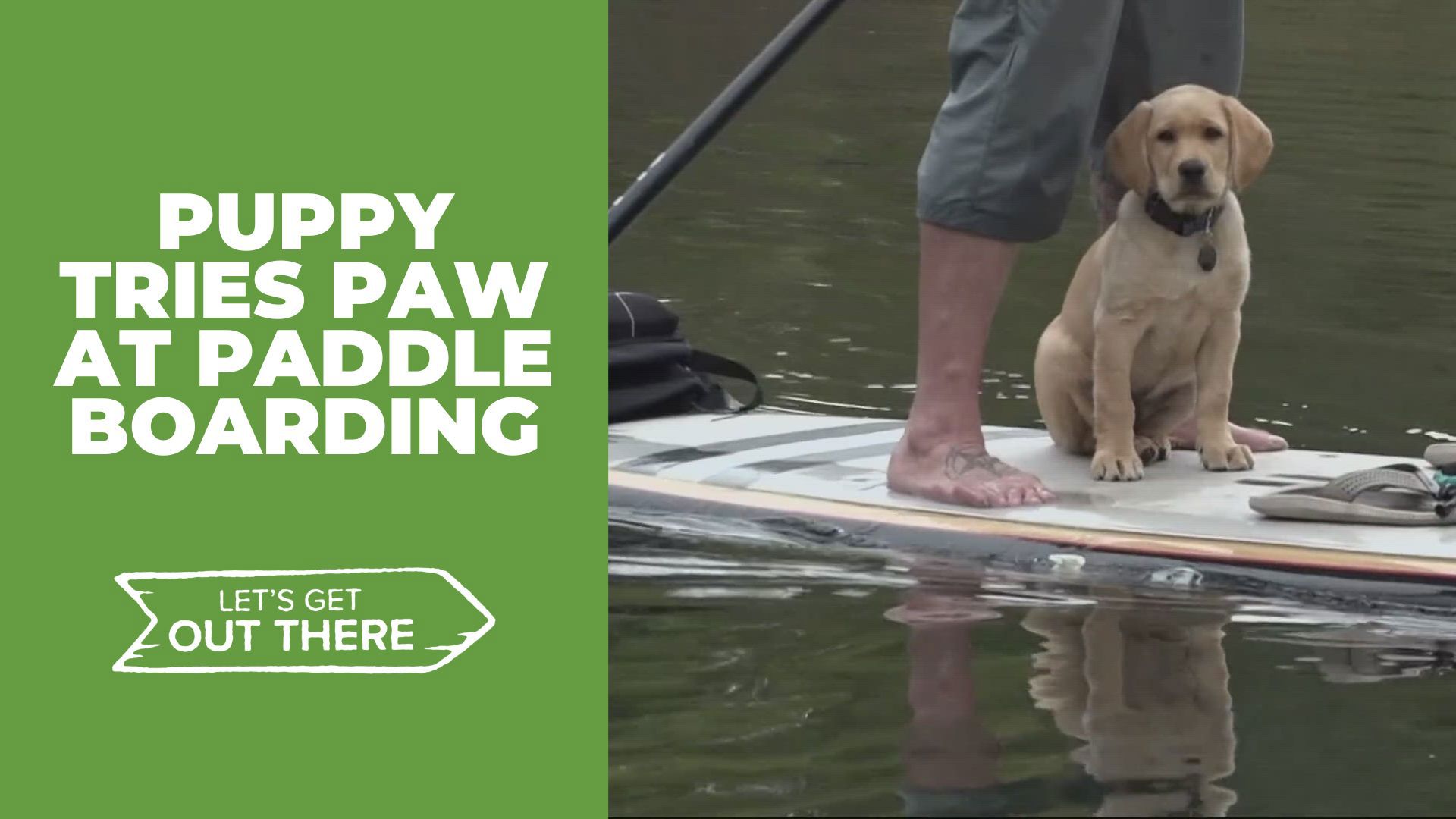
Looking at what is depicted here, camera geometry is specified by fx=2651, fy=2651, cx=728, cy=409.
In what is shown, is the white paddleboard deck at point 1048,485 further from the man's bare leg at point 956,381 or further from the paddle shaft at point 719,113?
the paddle shaft at point 719,113

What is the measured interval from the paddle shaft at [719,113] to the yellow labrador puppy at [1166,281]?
64cm

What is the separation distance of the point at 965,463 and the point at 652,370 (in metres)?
0.90

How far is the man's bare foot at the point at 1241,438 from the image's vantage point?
452 cm

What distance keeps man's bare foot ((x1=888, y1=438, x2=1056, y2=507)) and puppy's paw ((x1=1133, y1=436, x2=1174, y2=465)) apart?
239 millimetres

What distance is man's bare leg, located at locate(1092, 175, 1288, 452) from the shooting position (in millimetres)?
4477

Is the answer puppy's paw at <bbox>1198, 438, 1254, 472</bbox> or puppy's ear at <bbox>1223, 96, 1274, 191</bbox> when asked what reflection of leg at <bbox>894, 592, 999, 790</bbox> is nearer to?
puppy's paw at <bbox>1198, 438, 1254, 472</bbox>

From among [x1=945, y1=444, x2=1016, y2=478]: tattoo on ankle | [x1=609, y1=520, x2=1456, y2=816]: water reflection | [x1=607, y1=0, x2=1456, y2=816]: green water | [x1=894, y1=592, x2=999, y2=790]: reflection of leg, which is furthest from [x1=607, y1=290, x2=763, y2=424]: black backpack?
[x1=894, y1=592, x2=999, y2=790]: reflection of leg

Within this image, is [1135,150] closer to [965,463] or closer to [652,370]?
[965,463]

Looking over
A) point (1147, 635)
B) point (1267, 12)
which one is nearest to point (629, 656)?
point (1147, 635)

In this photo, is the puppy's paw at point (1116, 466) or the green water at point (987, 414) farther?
the puppy's paw at point (1116, 466)

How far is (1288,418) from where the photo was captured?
17.1 feet

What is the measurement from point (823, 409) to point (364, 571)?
172 cm

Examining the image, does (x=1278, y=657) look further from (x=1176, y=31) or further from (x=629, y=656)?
(x=1176, y=31)

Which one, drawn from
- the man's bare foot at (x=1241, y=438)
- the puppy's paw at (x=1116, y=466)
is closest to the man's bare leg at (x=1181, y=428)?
the man's bare foot at (x=1241, y=438)
